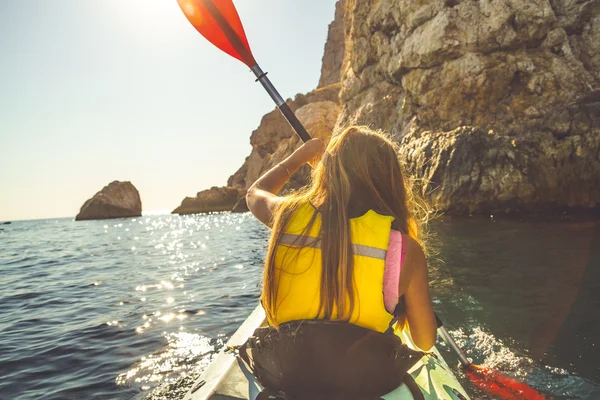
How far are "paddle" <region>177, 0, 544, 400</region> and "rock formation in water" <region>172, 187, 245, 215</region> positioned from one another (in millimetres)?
60653

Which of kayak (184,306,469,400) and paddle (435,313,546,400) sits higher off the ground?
kayak (184,306,469,400)

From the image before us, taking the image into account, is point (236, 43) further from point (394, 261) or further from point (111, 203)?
point (111, 203)

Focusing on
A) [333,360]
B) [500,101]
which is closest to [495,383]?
[333,360]

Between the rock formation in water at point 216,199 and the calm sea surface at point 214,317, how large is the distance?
179 feet

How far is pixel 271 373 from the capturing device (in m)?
1.70

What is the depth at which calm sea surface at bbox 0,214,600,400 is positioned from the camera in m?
3.72

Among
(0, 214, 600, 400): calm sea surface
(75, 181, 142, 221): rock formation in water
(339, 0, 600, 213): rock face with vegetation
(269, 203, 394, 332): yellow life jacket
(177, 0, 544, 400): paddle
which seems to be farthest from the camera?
(75, 181, 142, 221): rock formation in water

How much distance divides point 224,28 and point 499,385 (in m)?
4.33

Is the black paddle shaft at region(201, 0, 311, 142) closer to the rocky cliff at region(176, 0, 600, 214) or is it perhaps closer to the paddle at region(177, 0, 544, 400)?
the paddle at region(177, 0, 544, 400)

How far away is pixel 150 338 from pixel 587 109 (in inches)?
643

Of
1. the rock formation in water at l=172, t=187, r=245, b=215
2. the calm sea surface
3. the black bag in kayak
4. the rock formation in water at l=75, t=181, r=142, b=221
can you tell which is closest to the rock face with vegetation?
the calm sea surface

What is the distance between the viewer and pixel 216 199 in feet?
215

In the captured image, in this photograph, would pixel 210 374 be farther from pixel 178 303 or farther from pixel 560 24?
pixel 560 24

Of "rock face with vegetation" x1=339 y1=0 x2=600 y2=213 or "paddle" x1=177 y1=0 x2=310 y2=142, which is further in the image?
"rock face with vegetation" x1=339 y1=0 x2=600 y2=213
